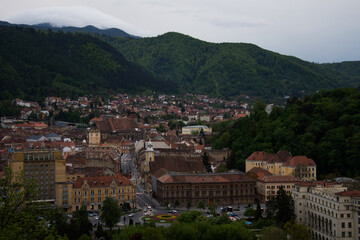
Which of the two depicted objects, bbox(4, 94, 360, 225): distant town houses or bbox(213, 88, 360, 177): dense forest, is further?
bbox(213, 88, 360, 177): dense forest

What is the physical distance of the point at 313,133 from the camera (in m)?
103

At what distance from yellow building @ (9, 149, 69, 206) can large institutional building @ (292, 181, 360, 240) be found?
1185 inches

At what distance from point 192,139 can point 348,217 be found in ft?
287

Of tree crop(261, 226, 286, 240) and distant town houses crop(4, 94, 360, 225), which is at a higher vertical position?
distant town houses crop(4, 94, 360, 225)

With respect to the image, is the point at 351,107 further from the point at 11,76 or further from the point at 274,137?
the point at 11,76

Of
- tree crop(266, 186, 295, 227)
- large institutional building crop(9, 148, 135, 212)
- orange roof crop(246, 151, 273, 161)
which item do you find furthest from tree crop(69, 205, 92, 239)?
orange roof crop(246, 151, 273, 161)

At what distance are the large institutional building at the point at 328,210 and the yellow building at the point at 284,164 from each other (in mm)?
20367

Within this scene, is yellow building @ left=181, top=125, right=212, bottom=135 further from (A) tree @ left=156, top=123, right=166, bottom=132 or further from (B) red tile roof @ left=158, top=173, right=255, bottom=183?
(B) red tile roof @ left=158, top=173, right=255, bottom=183

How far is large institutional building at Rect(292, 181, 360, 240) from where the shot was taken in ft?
194

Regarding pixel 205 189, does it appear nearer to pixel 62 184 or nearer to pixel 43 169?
pixel 62 184

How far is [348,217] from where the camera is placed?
59.4 metres

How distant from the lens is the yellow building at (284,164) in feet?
295

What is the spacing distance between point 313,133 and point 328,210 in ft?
142

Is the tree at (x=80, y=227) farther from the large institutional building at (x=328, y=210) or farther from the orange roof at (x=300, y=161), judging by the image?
the orange roof at (x=300, y=161)
